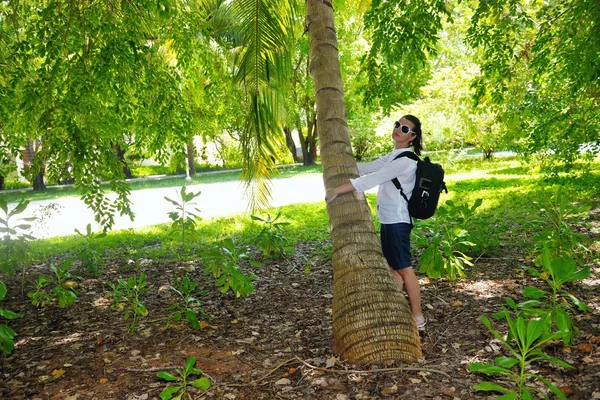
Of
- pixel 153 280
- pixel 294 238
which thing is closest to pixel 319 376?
pixel 153 280

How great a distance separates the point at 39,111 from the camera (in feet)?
16.5

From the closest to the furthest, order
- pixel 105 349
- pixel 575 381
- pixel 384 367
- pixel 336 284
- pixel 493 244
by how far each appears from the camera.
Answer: pixel 575 381 < pixel 384 367 < pixel 336 284 < pixel 105 349 < pixel 493 244

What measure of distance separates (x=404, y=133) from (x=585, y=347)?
1.92m

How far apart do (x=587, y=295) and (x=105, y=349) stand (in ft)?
13.1

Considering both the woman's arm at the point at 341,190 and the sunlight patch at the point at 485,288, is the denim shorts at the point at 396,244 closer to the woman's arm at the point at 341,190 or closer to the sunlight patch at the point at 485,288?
the woman's arm at the point at 341,190

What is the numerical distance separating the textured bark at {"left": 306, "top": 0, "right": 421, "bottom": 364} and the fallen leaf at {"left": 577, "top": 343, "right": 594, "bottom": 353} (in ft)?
3.53

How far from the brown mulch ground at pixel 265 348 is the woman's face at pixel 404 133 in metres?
1.48

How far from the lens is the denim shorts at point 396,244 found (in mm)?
3891

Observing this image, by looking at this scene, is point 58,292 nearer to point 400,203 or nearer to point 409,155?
point 400,203

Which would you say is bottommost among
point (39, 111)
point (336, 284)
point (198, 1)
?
point (336, 284)

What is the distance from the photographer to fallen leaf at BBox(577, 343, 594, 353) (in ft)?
11.0

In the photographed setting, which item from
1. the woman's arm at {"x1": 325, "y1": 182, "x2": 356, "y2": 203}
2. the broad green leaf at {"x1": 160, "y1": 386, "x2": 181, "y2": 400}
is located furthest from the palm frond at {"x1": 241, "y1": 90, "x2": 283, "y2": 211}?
the broad green leaf at {"x1": 160, "y1": 386, "x2": 181, "y2": 400}

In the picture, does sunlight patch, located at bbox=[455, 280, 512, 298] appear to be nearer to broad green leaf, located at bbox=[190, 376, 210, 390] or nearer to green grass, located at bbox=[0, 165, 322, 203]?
broad green leaf, located at bbox=[190, 376, 210, 390]

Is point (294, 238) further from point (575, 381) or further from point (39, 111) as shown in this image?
point (575, 381)
